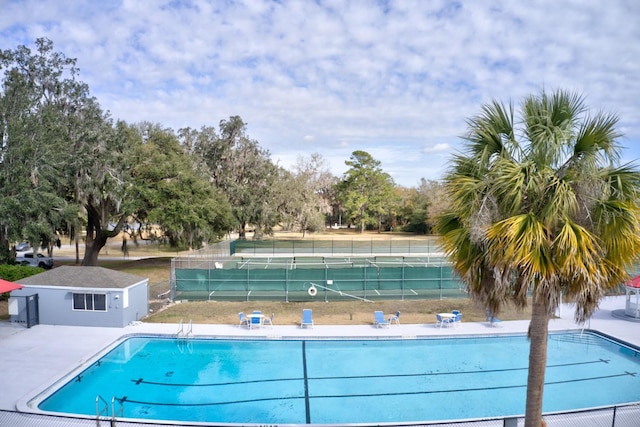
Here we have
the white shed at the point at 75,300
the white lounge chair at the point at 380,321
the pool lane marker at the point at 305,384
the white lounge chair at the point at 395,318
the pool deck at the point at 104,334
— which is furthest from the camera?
the white lounge chair at the point at 395,318

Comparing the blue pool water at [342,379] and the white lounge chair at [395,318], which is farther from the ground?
the white lounge chair at [395,318]

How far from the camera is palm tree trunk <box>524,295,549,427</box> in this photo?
18.5 ft

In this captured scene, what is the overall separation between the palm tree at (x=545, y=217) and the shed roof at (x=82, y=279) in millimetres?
15464

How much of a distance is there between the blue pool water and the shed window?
6.77 ft

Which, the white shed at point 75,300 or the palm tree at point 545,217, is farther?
the white shed at point 75,300

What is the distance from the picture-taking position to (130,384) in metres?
13.0

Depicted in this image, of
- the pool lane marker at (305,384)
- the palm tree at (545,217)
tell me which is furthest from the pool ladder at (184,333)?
the palm tree at (545,217)

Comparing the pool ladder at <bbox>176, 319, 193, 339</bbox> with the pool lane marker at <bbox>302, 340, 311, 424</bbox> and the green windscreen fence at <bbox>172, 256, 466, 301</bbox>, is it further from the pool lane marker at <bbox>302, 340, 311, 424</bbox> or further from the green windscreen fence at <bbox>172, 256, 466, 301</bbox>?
the green windscreen fence at <bbox>172, 256, 466, 301</bbox>

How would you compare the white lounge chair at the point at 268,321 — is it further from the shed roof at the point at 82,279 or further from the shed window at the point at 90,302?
the shed window at the point at 90,302

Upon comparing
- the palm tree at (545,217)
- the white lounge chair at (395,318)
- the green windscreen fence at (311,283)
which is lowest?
the white lounge chair at (395,318)

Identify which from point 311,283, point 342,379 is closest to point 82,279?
point 311,283

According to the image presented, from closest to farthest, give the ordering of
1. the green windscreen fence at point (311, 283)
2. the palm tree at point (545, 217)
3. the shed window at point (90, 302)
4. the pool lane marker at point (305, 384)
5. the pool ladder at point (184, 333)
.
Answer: the palm tree at point (545, 217) < the pool lane marker at point (305, 384) < the pool ladder at point (184, 333) < the shed window at point (90, 302) < the green windscreen fence at point (311, 283)

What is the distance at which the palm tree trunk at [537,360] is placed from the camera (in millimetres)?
5641

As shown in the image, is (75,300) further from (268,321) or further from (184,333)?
(268,321)
